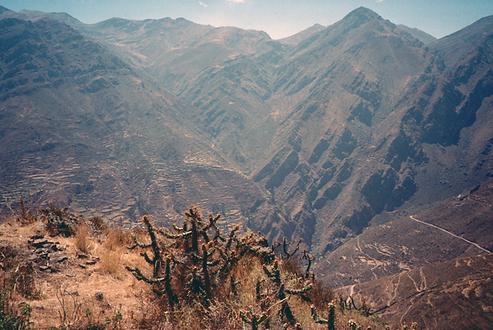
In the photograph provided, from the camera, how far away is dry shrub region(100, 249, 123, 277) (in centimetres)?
836

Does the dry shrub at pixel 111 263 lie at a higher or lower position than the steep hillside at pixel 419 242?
higher

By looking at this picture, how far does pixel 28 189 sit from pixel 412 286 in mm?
148232

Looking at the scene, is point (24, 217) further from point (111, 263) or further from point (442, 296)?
point (442, 296)

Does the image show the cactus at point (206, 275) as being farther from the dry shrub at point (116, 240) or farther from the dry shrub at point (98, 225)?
the dry shrub at point (98, 225)

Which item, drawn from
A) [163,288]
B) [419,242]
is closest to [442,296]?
[163,288]

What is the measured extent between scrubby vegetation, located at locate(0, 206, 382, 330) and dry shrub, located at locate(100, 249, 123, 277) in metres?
0.02

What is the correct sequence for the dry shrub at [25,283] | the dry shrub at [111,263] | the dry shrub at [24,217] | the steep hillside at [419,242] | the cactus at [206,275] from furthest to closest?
the steep hillside at [419,242], the dry shrub at [24,217], the dry shrub at [111,263], the cactus at [206,275], the dry shrub at [25,283]

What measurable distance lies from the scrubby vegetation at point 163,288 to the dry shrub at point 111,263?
0.02m

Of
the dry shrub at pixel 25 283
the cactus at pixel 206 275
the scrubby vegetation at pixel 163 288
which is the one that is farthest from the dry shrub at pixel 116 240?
the cactus at pixel 206 275

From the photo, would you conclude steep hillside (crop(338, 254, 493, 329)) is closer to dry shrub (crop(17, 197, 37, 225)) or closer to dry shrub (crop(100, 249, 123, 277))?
dry shrub (crop(100, 249, 123, 277))

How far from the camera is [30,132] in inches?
7470

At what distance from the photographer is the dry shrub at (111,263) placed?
836cm

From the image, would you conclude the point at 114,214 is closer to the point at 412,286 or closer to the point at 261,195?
the point at 261,195

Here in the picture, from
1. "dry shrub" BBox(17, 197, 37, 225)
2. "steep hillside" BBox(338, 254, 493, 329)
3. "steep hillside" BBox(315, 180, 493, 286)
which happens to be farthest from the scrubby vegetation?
"steep hillside" BBox(315, 180, 493, 286)
